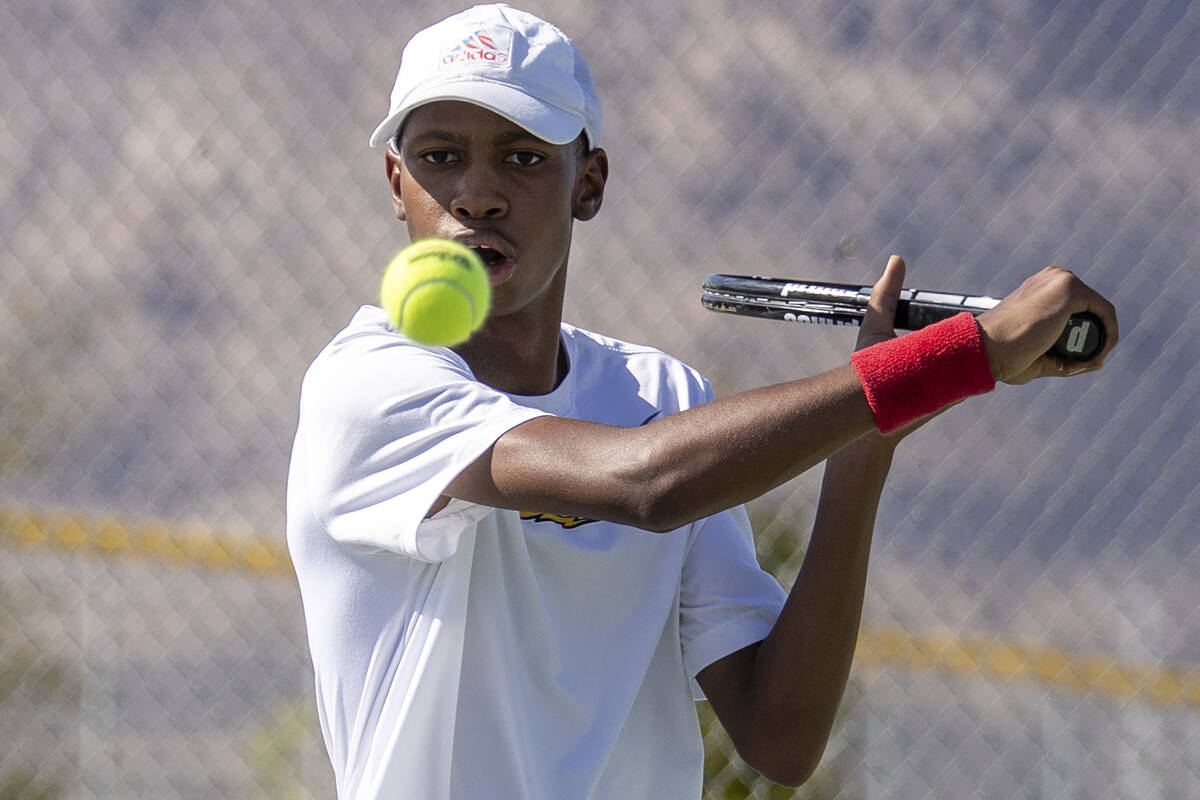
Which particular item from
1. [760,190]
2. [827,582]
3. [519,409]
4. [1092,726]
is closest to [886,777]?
[1092,726]

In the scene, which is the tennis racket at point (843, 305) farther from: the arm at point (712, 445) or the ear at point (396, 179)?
the ear at point (396, 179)

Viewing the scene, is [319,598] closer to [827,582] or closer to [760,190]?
[827,582]

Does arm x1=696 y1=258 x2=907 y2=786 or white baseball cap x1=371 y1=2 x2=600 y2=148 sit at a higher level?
white baseball cap x1=371 y1=2 x2=600 y2=148

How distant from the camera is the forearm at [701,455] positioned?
1269mm

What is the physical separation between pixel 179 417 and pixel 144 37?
0.98 meters

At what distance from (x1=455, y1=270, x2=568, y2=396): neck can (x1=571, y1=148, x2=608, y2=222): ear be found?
0.14m

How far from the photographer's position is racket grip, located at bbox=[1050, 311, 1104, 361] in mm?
1347

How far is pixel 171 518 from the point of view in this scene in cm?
369

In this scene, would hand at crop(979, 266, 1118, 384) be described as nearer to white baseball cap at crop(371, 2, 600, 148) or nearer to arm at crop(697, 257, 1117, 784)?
arm at crop(697, 257, 1117, 784)

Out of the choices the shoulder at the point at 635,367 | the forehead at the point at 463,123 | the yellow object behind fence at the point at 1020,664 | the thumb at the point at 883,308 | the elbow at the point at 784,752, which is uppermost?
the forehead at the point at 463,123

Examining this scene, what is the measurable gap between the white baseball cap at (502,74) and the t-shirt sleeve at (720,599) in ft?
1.77

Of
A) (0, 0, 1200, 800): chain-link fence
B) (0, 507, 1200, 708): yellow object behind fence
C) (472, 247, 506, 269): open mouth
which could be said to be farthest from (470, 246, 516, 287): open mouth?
(0, 507, 1200, 708): yellow object behind fence

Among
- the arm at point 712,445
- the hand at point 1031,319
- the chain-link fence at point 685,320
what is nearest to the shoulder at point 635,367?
the arm at point 712,445

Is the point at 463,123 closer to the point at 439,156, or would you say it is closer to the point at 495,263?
the point at 439,156
